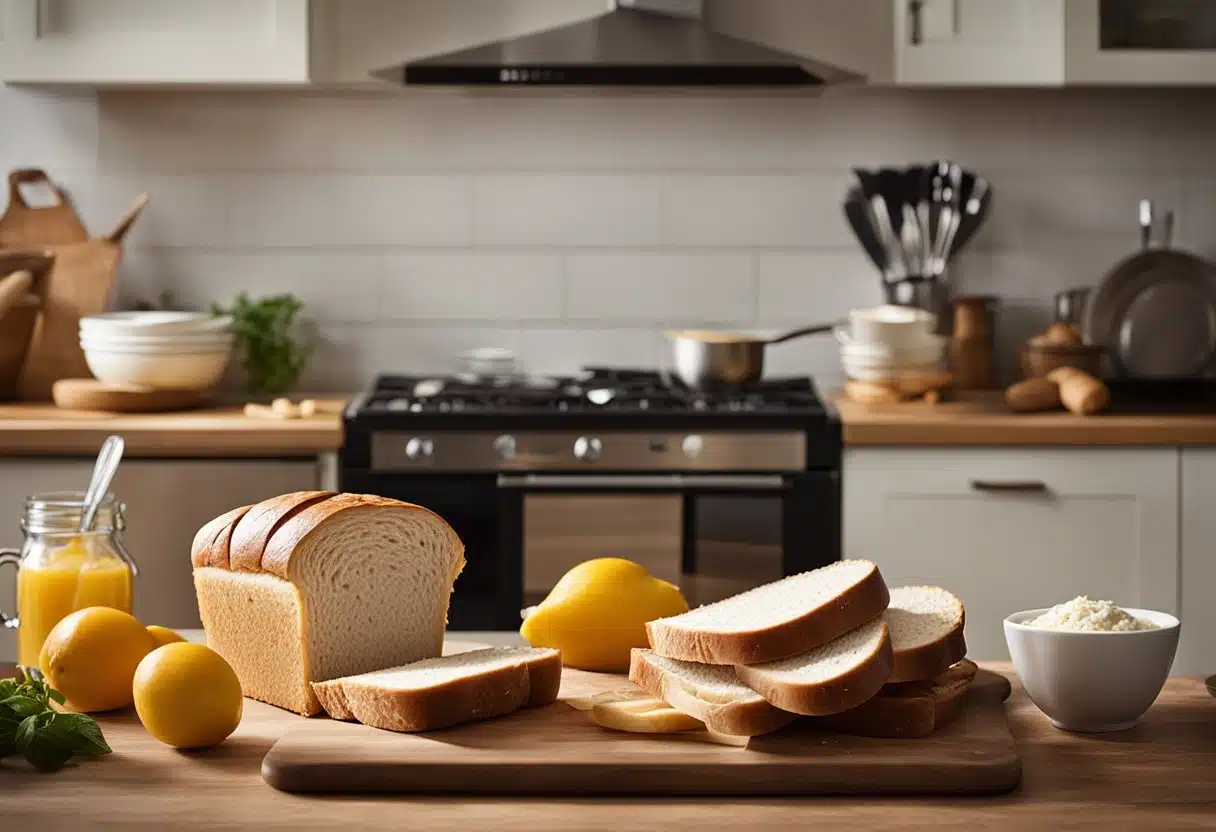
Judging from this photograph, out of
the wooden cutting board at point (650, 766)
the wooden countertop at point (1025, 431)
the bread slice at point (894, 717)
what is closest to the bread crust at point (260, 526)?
the wooden cutting board at point (650, 766)

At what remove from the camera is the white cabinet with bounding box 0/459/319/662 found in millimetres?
2953

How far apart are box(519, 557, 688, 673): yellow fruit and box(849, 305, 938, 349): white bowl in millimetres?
1832

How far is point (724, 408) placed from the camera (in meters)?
3.00

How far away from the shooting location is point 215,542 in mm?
1415

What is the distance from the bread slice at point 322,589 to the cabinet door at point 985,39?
2.15 metres

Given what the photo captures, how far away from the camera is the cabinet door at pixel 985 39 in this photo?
317cm

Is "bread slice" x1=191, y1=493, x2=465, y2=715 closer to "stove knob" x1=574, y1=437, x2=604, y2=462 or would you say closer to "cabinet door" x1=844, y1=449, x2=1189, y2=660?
"stove knob" x1=574, y1=437, x2=604, y2=462

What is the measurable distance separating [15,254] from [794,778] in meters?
2.67

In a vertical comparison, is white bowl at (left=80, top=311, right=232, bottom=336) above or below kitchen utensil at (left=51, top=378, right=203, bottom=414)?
above

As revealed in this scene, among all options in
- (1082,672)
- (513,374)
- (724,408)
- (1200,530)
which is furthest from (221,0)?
(1082,672)

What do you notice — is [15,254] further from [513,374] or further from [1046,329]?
[1046,329]

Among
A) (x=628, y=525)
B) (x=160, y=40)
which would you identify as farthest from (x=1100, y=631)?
(x=160, y=40)

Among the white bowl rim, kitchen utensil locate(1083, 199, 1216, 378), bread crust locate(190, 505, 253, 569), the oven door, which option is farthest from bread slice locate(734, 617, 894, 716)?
kitchen utensil locate(1083, 199, 1216, 378)

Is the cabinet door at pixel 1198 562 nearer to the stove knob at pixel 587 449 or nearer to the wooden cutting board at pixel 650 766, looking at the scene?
the stove knob at pixel 587 449
